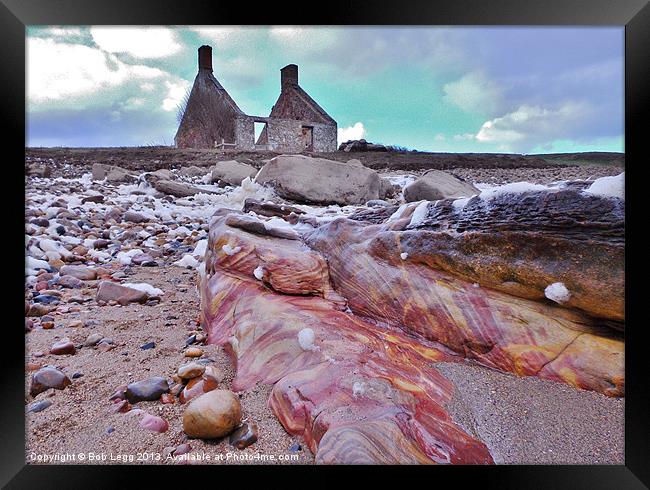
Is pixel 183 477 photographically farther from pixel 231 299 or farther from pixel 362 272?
pixel 362 272

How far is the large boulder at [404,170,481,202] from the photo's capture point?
2359mm

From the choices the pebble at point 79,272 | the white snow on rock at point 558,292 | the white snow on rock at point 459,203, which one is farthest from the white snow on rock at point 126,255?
the white snow on rock at point 558,292

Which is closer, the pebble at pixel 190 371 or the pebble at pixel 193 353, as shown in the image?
the pebble at pixel 190 371

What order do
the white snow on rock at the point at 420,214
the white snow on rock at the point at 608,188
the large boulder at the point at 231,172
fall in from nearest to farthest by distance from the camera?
the white snow on rock at the point at 608,188, the white snow on rock at the point at 420,214, the large boulder at the point at 231,172

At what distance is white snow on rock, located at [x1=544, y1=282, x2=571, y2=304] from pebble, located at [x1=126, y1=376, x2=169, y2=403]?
1607 millimetres

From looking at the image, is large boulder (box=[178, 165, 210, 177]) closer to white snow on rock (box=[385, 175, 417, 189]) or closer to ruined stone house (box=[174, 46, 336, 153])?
ruined stone house (box=[174, 46, 336, 153])

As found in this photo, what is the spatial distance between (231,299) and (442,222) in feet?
3.60

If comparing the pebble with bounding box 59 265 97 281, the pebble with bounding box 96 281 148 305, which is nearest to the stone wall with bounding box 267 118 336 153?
the pebble with bounding box 96 281 148 305

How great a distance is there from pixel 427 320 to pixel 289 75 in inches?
65.4

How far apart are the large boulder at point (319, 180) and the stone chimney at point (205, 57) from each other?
750 mm

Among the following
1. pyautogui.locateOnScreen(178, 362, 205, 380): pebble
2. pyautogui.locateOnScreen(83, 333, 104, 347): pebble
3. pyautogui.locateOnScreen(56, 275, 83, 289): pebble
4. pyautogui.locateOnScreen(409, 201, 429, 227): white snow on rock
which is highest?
pyautogui.locateOnScreen(409, 201, 429, 227): white snow on rock

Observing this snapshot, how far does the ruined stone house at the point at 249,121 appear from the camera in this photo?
2463 mm

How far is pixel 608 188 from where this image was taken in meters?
1.65

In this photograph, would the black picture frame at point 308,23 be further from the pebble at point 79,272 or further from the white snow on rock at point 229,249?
the white snow on rock at point 229,249
